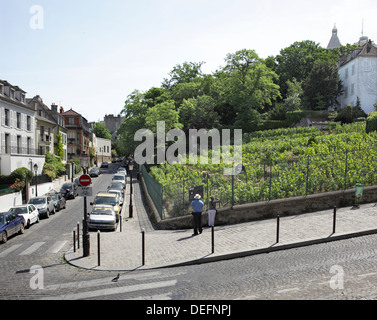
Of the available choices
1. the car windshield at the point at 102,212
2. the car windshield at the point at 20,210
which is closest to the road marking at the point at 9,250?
the car windshield at the point at 102,212

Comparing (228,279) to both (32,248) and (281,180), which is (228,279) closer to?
(281,180)

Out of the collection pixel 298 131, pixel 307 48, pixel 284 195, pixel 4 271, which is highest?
pixel 307 48

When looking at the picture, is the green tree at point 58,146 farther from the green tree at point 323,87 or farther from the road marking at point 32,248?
the green tree at point 323,87

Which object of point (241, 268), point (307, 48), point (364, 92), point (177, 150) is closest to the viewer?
point (241, 268)

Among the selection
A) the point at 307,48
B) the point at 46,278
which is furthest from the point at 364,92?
the point at 46,278

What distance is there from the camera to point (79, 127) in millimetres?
74438

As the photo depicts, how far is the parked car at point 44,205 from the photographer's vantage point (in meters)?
23.7

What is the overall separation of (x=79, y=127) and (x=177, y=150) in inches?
1332

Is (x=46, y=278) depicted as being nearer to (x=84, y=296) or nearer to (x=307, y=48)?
(x=84, y=296)

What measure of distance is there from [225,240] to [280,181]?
5.42m

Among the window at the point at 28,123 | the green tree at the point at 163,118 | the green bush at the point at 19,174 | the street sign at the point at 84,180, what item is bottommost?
the green bush at the point at 19,174

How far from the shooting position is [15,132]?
37969 millimetres

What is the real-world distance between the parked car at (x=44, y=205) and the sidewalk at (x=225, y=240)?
31.9ft

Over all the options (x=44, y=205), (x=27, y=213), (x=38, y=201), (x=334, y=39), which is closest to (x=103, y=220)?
(x=27, y=213)
